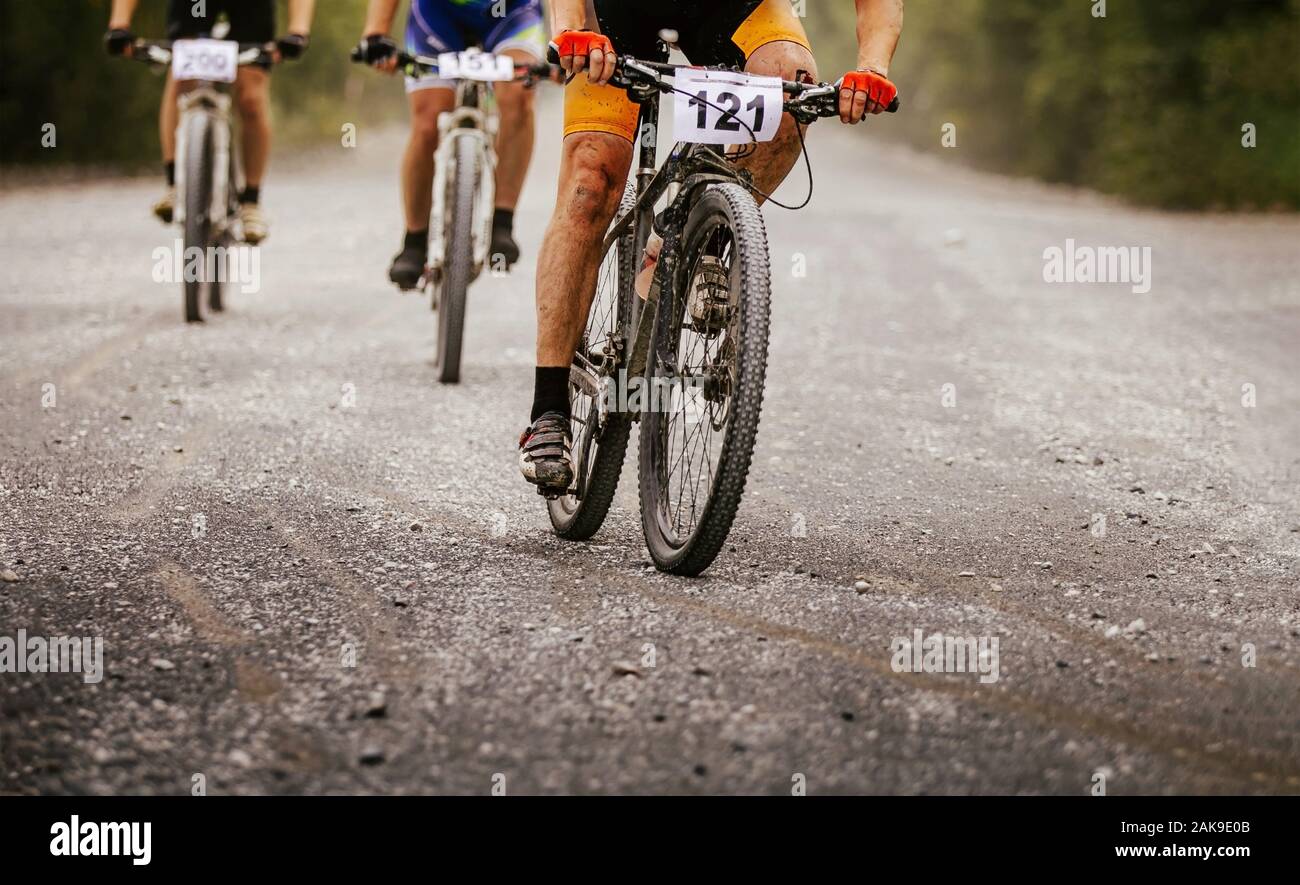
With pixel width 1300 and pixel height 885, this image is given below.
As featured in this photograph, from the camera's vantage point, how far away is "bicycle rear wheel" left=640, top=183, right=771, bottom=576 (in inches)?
128

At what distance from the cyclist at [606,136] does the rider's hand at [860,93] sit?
0.18m

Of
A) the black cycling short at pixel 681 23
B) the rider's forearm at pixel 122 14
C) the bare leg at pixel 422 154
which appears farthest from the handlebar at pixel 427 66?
the black cycling short at pixel 681 23

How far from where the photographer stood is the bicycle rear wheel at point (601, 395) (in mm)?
3852

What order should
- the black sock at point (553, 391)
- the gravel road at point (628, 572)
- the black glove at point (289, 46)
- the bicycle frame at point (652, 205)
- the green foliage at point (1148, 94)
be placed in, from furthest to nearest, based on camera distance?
the green foliage at point (1148, 94) → the black glove at point (289, 46) → the black sock at point (553, 391) → the bicycle frame at point (652, 205) → the gravel road at point (628, 572)

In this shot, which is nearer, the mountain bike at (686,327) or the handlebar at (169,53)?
the mountain bike at (686,327)

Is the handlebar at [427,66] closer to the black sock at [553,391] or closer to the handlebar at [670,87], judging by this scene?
the black sock at [553,391]

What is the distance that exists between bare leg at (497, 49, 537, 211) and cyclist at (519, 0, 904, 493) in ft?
8.77

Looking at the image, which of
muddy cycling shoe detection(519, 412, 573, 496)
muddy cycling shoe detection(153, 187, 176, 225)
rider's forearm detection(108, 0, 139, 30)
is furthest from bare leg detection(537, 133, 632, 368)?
rider's forearm detection(108, 0, 139, 30)

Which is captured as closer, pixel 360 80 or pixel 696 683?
pixel 696 683

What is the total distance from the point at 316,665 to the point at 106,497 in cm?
171
